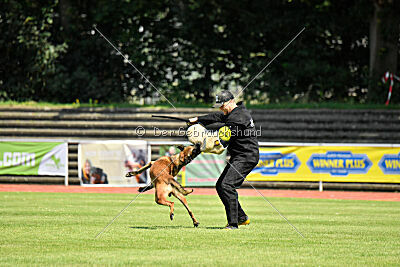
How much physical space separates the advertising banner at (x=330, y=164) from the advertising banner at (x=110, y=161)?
12.5 feet

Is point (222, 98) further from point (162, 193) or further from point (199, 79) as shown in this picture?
point (199, 79)

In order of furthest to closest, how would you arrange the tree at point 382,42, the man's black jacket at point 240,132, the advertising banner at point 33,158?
1. the tree at point 382,42
2. the advertising banner at point 33,158
3. the man's black jacket at point 240,132

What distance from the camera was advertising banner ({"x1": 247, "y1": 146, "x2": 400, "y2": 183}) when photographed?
20922mm

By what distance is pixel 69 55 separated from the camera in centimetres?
3058

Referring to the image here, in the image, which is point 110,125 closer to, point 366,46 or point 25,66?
point 25,66

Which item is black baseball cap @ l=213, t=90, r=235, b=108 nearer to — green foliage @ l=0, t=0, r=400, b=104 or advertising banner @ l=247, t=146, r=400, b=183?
advertising banner @ l=247, t=146, r=400, b=183

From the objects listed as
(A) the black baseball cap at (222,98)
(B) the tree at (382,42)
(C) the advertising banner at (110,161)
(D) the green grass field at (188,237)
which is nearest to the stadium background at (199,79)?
(B) the tree at (382,42)

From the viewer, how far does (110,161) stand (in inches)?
861

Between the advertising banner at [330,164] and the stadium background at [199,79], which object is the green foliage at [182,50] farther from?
the advertising banner at [330,164]

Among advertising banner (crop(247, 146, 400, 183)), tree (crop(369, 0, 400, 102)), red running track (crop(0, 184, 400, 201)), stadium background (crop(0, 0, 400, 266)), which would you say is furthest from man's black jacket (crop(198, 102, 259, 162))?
tree (crop(369, 0, 400, 102))

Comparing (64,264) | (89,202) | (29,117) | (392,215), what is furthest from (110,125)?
(64,264)

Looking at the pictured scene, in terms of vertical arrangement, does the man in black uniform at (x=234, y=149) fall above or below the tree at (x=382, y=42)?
below

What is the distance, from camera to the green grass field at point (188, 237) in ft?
24.5

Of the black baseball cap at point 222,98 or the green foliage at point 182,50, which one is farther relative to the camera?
the green foliage at point 182,50
